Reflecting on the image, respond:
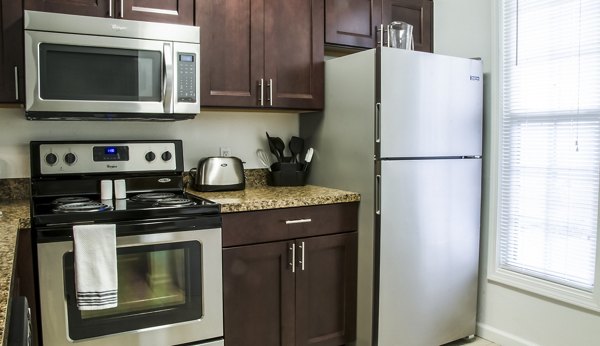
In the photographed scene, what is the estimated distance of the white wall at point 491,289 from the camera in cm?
244

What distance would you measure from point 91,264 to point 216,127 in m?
1.16

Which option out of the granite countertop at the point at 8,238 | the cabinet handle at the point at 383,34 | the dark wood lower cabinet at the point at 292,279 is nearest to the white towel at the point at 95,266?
the granite countertop at the point at 8,238

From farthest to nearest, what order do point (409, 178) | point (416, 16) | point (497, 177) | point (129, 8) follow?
point (416, 16) < point (497, 177) < point (409, 178) < point (129, 8)

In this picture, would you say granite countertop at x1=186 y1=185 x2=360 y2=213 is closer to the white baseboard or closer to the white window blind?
the white window blind

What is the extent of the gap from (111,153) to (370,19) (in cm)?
163

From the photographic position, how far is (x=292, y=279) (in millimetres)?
2305

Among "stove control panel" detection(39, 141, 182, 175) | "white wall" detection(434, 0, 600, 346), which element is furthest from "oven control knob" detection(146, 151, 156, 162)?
"white wall" detection(434, 0, 600, 346)

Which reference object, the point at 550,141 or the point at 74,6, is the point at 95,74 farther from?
the point at 550,141

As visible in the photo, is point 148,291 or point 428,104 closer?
point 148,291

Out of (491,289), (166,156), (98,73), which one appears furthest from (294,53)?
(491,289)

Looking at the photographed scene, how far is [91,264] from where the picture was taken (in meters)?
1.78

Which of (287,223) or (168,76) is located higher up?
(168,76)

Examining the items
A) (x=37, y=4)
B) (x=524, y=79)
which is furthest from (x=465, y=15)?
(x=37, y=4)

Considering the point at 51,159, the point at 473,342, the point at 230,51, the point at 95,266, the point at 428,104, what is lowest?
the point at 473,342
